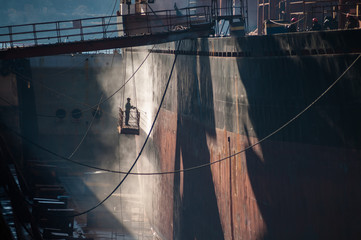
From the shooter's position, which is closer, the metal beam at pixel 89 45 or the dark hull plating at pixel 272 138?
the dark hull plating at pixel 272 138

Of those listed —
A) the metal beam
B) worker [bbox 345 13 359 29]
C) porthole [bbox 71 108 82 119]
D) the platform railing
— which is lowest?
porthole [bbox 71 108 82 119]

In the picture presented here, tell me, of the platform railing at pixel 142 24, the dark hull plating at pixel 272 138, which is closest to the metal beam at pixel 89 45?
the platform railing at pixel 142 24

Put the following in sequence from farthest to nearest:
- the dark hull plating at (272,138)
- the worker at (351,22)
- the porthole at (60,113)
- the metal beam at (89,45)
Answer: the porthole at (60,113)
the metal beam at (89,45)
the worker at (351,22)
the dark hull plating at (272,138)

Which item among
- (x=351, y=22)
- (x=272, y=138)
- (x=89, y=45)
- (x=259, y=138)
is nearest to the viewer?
(x=272, y=138)

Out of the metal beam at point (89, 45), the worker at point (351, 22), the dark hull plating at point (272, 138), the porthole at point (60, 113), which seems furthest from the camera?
the porthole at point (60, 113)

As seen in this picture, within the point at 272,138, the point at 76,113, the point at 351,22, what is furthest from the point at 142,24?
the point at 272,138

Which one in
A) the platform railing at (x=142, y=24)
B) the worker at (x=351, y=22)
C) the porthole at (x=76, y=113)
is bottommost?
the porthole at (x=76, y=113)

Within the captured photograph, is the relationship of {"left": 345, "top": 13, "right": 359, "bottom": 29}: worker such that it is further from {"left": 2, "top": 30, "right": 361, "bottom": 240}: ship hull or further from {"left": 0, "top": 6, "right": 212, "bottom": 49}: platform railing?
{"left": 0, "top": 6, "right": 212, "bottom": 49}: platform railing

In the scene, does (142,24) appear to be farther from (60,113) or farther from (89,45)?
(60,113)

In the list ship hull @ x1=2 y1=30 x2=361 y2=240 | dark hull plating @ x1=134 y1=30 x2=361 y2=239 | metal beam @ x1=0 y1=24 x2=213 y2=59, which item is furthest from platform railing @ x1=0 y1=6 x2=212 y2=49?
dark hull plating @ x1=134 y1=30 x2=361 y2=239

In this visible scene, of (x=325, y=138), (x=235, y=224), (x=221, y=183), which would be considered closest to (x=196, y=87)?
(x=221, y=183)

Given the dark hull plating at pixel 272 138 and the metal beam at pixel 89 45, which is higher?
the metal beam at pixel 89 45

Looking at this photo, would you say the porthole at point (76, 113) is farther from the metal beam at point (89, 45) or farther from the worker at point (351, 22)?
the worker at point (351, 22)

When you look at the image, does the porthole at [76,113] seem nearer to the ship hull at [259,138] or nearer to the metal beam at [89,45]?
the ship hull at [259,138]
